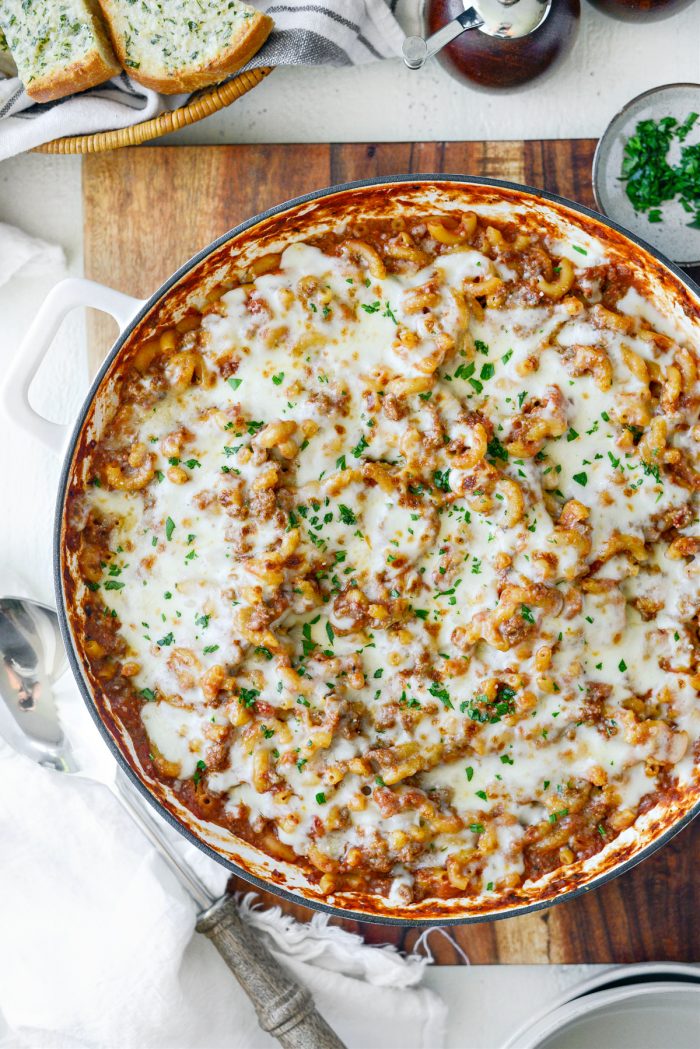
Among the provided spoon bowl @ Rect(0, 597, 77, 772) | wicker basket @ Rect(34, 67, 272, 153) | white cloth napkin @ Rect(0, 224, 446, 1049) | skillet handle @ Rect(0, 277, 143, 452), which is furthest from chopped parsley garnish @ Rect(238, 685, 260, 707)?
wicker basket @ Rect(34, 67, 272, 153)

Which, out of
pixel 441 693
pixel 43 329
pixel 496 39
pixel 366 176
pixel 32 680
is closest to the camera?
pixel 43 329

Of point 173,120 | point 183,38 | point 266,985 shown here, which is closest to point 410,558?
point 266,985

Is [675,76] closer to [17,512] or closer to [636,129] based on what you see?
[636,129]

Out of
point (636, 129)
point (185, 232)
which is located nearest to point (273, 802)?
point (185, 232)

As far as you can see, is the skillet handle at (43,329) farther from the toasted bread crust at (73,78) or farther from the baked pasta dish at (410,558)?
the toasted bread crust at (73,78)

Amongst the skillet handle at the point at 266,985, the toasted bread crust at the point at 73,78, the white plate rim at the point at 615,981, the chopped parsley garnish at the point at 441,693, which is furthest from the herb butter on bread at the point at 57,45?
the white plate rim at the point at 615,981

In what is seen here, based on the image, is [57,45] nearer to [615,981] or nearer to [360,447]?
[360,447]
